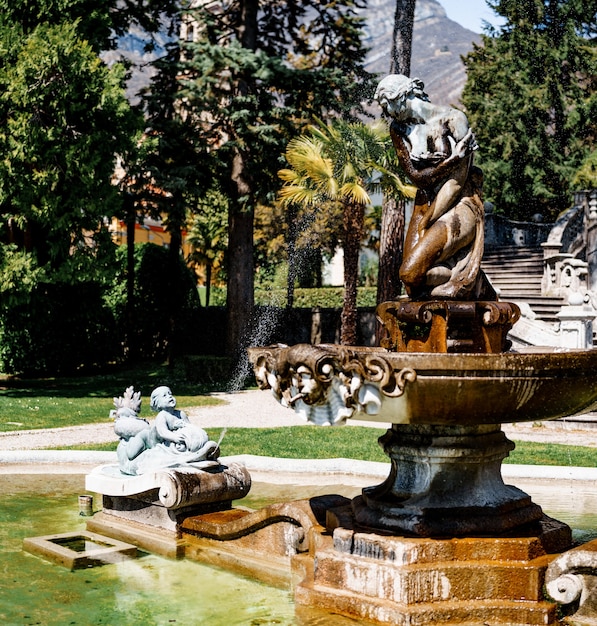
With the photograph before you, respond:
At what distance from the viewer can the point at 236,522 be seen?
250 inches

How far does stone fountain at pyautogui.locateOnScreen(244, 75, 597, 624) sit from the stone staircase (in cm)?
1771

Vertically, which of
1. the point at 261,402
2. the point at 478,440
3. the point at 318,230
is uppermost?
the point at 318,230

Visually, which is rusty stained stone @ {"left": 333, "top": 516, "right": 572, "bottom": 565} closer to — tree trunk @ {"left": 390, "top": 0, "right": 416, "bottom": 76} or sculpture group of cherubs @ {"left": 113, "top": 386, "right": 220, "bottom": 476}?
sculpture group of cherubs @ {"left": 113, "top": 386, "right": 220, "bottom": 476}

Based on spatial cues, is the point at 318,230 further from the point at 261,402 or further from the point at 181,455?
the point at 181,455

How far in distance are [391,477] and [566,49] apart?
3539 cm

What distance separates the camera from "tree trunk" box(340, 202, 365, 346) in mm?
21453

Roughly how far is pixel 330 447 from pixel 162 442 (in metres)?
5.44

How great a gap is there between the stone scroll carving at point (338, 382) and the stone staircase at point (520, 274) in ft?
61.0

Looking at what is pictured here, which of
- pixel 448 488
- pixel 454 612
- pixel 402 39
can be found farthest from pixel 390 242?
pixel 454 612

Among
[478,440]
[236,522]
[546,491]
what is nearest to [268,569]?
[236,522]

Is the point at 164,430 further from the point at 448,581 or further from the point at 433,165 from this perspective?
the point at 433,165

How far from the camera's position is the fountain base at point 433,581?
4.91m

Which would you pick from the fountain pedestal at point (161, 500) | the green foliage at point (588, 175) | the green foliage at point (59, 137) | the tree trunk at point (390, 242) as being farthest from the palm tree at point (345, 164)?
the green foliage at point (588, 175)

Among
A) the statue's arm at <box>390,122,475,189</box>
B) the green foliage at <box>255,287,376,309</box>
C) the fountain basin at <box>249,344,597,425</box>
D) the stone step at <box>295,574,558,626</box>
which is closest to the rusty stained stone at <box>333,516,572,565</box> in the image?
the stone step at <box>295,574,558,626</box>
